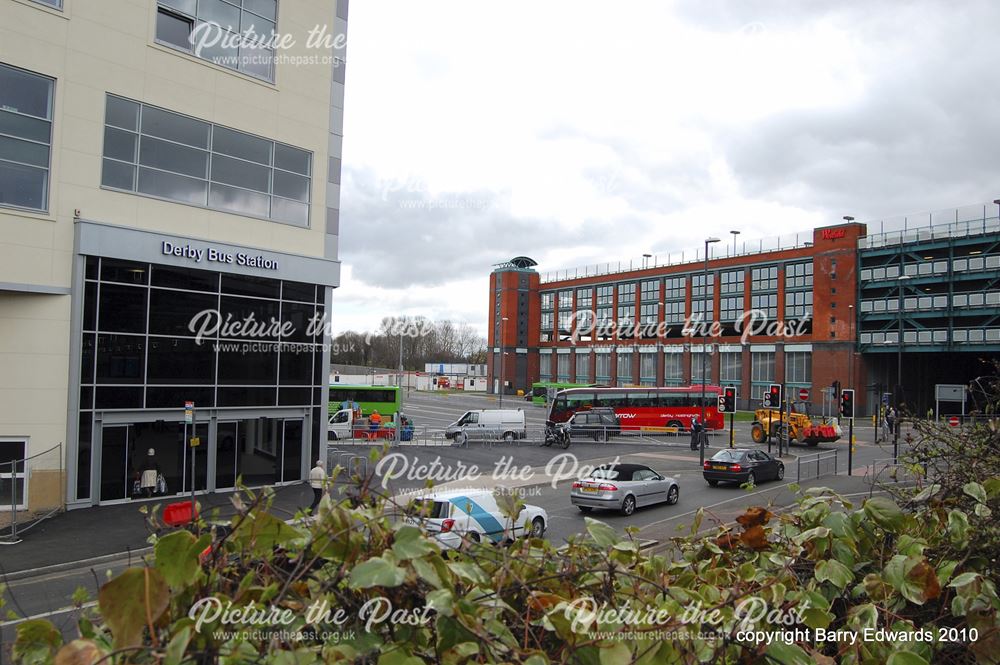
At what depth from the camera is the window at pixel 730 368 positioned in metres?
71.1

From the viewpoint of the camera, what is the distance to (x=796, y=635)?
2.40 metres

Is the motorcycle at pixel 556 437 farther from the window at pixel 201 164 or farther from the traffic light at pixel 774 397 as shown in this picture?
the window at pixel 201 164

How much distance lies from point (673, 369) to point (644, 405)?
32866 mm

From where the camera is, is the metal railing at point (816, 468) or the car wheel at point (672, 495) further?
the metal railing at point (816, 468)

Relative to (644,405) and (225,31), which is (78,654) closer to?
(225,31)

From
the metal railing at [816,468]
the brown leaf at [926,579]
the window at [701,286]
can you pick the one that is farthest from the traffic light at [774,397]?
the window at [701,286]

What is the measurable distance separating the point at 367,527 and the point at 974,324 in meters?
69.2

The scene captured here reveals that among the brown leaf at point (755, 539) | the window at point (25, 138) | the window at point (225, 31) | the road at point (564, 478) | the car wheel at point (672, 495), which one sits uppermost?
the window at point (225, 31)

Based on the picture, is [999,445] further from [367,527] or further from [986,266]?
[986,266]

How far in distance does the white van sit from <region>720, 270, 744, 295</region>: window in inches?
1628

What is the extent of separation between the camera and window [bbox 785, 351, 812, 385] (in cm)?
6506

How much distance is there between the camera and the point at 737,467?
76.8 feet

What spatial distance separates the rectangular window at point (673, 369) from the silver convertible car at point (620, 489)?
55.9 metres

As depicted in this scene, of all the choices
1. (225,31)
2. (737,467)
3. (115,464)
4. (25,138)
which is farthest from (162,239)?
(737,467)
